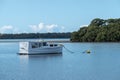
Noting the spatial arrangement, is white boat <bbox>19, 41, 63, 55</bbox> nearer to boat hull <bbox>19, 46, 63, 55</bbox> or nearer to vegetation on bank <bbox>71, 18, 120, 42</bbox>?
boat hull <bbox>19, 46, 63, 55</bbox>

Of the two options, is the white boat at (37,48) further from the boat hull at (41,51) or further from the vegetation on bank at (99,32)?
the vegetation on bank at (99,32)

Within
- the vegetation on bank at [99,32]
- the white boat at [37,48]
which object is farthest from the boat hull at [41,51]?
the vegetation on bank at [99,32]

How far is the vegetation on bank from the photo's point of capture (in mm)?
150375

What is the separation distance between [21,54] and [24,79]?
122 ft

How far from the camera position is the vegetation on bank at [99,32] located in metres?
150

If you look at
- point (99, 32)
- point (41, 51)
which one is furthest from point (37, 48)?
point (99, 32)

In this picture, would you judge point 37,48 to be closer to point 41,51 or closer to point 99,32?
point 41,51

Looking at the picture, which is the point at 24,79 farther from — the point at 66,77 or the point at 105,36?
the point at 105,36

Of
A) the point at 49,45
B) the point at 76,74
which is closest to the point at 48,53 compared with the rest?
the point at 49,45

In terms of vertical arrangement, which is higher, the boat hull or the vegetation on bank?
the vegetation on bank

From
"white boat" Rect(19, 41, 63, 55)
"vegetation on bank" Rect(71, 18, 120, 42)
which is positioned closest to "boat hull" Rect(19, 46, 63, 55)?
"white boat" Rect(19, 41, 63, 55)

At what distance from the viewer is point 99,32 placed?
6088 inches

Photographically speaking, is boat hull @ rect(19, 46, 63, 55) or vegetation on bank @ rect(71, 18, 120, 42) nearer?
boat hull @ rect(19, 46, 63, 55)

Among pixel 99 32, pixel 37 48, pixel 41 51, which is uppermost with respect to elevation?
pixel 99 32
